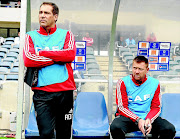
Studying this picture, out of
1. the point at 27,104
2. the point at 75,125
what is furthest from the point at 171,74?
the point at 27,104

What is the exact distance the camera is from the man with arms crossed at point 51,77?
2.78 metres

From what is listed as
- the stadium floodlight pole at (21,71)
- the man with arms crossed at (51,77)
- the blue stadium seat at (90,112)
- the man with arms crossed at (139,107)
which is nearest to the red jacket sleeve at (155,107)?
the man with arms crossed at (139,107)

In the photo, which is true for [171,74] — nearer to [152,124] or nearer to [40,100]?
[152,124]

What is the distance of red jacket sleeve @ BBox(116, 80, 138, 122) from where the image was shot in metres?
3.62

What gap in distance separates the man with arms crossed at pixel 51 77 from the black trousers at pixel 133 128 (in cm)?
77

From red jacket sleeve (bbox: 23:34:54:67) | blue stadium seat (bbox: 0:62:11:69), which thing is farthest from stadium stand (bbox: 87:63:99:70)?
blue stadium seat (bbox: 0:62:11:69)

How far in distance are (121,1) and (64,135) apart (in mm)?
2310

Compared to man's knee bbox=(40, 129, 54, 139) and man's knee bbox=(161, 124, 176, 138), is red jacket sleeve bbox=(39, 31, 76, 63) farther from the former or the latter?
man's knee bbox=(161, 124, 176, 138)

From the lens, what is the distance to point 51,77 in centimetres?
280

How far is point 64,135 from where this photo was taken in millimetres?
2893

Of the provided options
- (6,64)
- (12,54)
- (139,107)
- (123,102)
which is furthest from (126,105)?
(12,54)

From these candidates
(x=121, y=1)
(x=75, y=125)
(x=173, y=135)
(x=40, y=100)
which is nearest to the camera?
(x=40, y=100)

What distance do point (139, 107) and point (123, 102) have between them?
0.75ft

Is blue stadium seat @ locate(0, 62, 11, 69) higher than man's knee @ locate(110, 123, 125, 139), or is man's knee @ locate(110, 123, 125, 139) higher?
blue stadium seat @ locate(0, 62, 11, 69)
